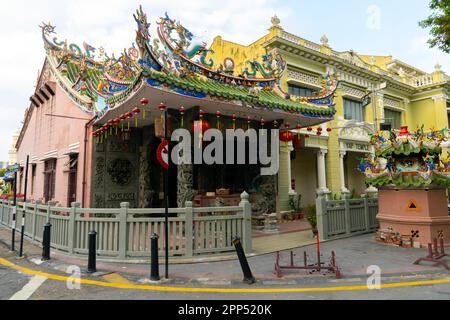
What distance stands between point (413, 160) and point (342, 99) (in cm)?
1114

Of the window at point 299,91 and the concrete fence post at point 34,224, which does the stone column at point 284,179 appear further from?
the concrete fence post at point 34,224

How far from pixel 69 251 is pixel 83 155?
4.65 metres

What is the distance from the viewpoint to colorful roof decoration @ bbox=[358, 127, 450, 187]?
8805mm

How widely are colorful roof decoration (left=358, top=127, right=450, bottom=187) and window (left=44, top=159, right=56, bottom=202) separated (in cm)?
1476

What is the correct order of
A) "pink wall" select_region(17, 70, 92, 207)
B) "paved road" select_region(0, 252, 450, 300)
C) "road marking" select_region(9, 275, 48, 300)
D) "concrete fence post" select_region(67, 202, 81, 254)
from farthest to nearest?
1. "pink wall" select_region(17, 70, 92, 207)
2. "concrete fence post" select_region(67, 202, 81, 254)
3. "road marking" select_region(9, 275, 48, 300)
4. "paved road" select_region(0, 252, 450, 300)

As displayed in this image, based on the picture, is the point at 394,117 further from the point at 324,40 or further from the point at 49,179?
the point at 49,179

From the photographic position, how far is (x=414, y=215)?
8.80m

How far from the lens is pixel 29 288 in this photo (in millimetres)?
5301

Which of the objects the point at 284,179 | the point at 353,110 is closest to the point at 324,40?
the point at 353,110

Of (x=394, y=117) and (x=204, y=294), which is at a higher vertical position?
(x=394, y=117)

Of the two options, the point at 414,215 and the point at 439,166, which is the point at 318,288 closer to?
the point at 414,215

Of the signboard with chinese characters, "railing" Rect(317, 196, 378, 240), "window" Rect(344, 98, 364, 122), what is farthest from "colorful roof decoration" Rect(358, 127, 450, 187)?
"window" Rect(344, 98, 364, 122)

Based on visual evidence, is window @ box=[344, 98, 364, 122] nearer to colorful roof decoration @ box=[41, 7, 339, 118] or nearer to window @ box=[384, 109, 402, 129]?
window @ box=[384, 109, 402, 129]

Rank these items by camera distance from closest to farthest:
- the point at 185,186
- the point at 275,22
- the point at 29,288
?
1. the point at 29,288
2. the point at 185,186
3. the point at 275,22
